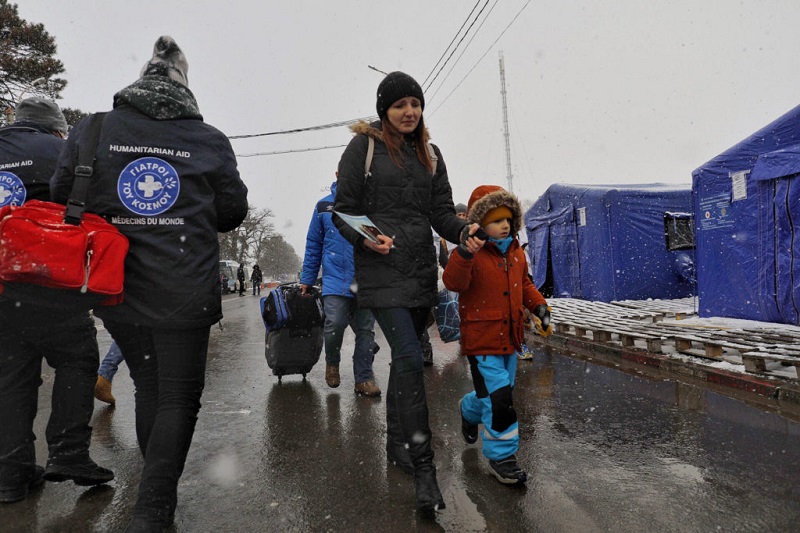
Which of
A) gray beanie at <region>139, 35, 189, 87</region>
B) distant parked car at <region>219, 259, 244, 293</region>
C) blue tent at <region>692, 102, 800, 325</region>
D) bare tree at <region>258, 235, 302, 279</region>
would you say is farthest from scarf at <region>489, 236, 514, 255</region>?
bare tree at <region>258, 235, 302, 279</region>

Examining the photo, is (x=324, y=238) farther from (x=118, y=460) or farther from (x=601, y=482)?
(x=601, y=482)

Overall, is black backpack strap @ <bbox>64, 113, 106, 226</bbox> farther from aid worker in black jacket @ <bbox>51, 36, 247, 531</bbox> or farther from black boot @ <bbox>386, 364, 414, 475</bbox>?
black boot @ <bbox>386, 364, 414, 475</bbox>

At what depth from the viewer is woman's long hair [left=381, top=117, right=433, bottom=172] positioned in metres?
2.53

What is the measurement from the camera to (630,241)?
39.8ft

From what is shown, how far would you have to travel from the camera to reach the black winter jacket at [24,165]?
242 centimetres

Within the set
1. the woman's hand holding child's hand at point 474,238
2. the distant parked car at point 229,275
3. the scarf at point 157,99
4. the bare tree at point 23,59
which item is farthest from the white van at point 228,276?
the woman's hand holding child's hand at point 474,238

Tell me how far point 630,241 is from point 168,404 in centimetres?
1218

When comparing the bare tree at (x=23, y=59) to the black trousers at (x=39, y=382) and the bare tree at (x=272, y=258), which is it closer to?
the black trousers at (x=39, y=382)

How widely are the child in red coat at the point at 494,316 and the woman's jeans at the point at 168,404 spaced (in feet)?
4.31

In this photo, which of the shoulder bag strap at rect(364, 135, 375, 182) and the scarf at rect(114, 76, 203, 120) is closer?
the scarf at rect(114, 76, 203, 120)

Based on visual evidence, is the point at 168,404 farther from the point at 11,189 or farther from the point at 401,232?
the point at 11,189

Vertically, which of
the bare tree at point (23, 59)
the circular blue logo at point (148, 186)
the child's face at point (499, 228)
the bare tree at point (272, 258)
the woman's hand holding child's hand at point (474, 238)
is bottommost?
the woman's hand holding child's hand at point (474, 238)

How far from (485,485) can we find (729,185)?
25.5ft

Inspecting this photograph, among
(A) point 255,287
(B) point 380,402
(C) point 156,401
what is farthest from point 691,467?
(A) point 255,287
